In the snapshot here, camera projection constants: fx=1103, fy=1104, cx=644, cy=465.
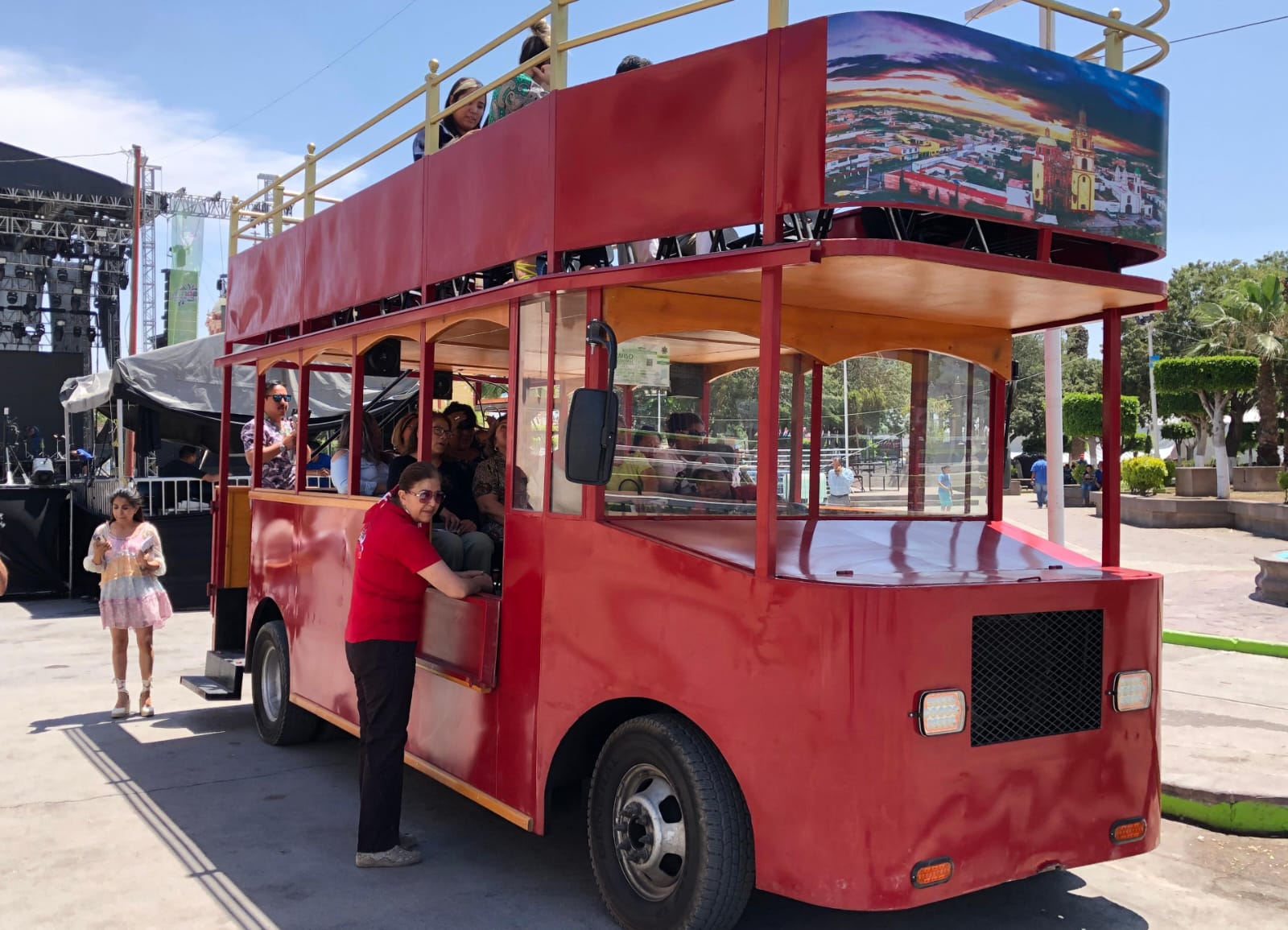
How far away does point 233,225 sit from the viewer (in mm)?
9055

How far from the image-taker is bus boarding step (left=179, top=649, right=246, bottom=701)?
813 cm

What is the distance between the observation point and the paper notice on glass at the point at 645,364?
4.64m

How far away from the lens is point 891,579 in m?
3.94

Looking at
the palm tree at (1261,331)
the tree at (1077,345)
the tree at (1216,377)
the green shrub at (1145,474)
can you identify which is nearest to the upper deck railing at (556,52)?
the green shrub at (1145,474)

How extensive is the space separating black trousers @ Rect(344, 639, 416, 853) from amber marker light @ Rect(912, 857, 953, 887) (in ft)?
8.30

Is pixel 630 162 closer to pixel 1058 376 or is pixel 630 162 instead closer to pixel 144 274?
pixel 1058 376

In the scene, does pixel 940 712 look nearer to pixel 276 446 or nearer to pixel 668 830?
pixel 668 830

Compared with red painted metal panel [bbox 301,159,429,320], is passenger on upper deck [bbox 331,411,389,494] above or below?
below

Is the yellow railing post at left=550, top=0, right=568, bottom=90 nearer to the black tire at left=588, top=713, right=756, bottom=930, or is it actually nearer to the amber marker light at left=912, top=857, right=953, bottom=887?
the black tire at left=588, top=713, right=756, bottom=930

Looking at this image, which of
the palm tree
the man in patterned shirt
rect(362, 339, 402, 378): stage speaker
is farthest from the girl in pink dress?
the palm tree

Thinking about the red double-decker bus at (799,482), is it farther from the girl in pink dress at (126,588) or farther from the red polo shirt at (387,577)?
the girl in pink dress at (126,588)

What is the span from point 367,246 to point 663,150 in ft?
9.62

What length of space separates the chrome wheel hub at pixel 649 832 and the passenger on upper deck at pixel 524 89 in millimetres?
3166

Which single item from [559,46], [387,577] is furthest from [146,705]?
[559,46]
